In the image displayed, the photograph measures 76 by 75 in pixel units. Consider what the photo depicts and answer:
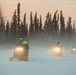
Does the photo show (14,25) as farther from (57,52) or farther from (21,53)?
(21,53)

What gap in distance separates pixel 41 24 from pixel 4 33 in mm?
16944

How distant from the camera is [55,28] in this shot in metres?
126

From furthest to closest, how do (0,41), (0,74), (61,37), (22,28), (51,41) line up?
1. (61,37)
2. (51,41)
3. (22,28)
4. (0,41)
5. (0,74)

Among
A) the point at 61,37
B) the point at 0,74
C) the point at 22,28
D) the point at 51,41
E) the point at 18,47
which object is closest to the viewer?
the point at 0,74

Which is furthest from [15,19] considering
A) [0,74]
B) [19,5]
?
[0,74]

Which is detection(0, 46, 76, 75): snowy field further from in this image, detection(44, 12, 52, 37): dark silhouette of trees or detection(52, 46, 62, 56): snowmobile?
detection(44, 12, 52, 37): dark silhouette of trees

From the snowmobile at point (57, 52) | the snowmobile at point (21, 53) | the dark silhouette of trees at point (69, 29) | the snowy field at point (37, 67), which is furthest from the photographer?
the dark silhouette of trees at point (69, 29)

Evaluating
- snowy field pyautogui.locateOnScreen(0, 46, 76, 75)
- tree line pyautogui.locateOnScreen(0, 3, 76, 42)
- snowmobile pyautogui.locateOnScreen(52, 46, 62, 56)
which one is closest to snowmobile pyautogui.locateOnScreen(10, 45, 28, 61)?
snowy field pyautogui.locateOnScreen(0, 46, 76, 75)

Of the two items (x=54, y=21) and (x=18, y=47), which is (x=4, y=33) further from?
(x=18, y=47)

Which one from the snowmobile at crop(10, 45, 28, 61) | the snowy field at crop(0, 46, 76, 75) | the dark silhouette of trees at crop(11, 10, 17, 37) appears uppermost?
the dark silhouette of trees at crop(11, 10, 17, 37)

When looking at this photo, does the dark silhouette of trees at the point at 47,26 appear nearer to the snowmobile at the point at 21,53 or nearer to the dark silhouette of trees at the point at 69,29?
the dark silhouette of trees at the point at 69,29

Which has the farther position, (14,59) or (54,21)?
(54,21)

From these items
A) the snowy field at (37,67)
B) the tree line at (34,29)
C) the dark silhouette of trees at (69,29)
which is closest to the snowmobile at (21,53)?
the snowy field at (37,67)

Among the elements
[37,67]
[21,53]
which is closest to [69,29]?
[21,53]
